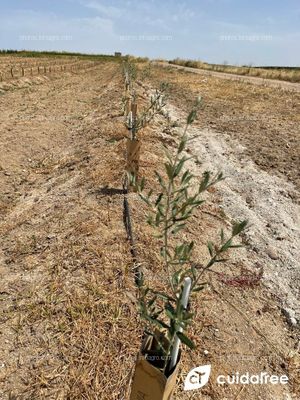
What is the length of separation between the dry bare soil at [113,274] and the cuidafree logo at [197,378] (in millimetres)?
46

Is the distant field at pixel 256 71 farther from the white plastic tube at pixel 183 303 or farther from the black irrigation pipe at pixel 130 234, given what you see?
the white plastic tube at pixel 183 303

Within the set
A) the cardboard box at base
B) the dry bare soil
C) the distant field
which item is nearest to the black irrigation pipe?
the dry bare soil

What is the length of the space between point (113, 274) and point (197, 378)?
3.96ft

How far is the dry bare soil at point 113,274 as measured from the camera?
2518mm

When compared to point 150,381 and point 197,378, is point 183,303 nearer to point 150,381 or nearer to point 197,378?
point 150,381

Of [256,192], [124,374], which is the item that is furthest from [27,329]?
[256,192]

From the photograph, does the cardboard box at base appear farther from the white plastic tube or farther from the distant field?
the distant field

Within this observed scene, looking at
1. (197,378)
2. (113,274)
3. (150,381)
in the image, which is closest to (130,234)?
(113,274)

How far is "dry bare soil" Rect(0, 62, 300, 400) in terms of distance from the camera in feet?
8.26

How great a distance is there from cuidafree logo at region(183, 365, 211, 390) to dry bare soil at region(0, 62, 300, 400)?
46mm

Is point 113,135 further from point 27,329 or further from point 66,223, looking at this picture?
point 27,329

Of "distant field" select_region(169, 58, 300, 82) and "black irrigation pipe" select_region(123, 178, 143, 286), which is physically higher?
Result: "distant field" select_region(169, 58, 300, 82)

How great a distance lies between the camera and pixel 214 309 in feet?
10.4

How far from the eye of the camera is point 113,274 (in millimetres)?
3314
